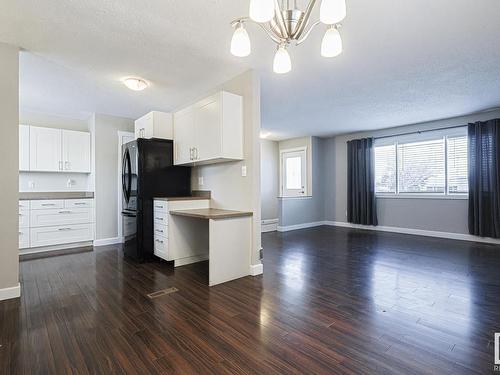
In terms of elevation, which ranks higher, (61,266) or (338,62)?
(338,62)

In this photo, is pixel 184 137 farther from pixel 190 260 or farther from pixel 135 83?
pixel 190 260

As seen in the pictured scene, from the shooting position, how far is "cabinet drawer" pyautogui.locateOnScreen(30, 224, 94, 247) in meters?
4.09

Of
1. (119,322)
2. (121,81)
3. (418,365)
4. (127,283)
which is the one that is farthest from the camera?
(121,81)

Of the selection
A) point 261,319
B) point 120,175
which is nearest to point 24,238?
point 120,175

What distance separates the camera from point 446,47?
8.45 ft

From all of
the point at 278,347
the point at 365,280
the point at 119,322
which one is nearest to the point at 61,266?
the point at 119,322

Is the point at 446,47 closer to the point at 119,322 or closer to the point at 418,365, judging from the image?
the point at 418,365

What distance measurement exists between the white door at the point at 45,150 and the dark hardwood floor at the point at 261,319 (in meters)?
1.75

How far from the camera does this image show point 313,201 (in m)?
7.06

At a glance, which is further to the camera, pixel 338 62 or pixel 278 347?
pixel 338 62

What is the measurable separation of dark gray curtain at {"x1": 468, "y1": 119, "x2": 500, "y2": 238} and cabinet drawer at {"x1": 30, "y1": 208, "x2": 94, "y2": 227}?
274 inches

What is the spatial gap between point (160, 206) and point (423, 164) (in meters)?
5.34

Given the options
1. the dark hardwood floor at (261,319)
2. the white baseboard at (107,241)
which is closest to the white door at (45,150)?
the white baseboard at (107,241)

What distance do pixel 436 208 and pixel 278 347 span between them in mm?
5178
